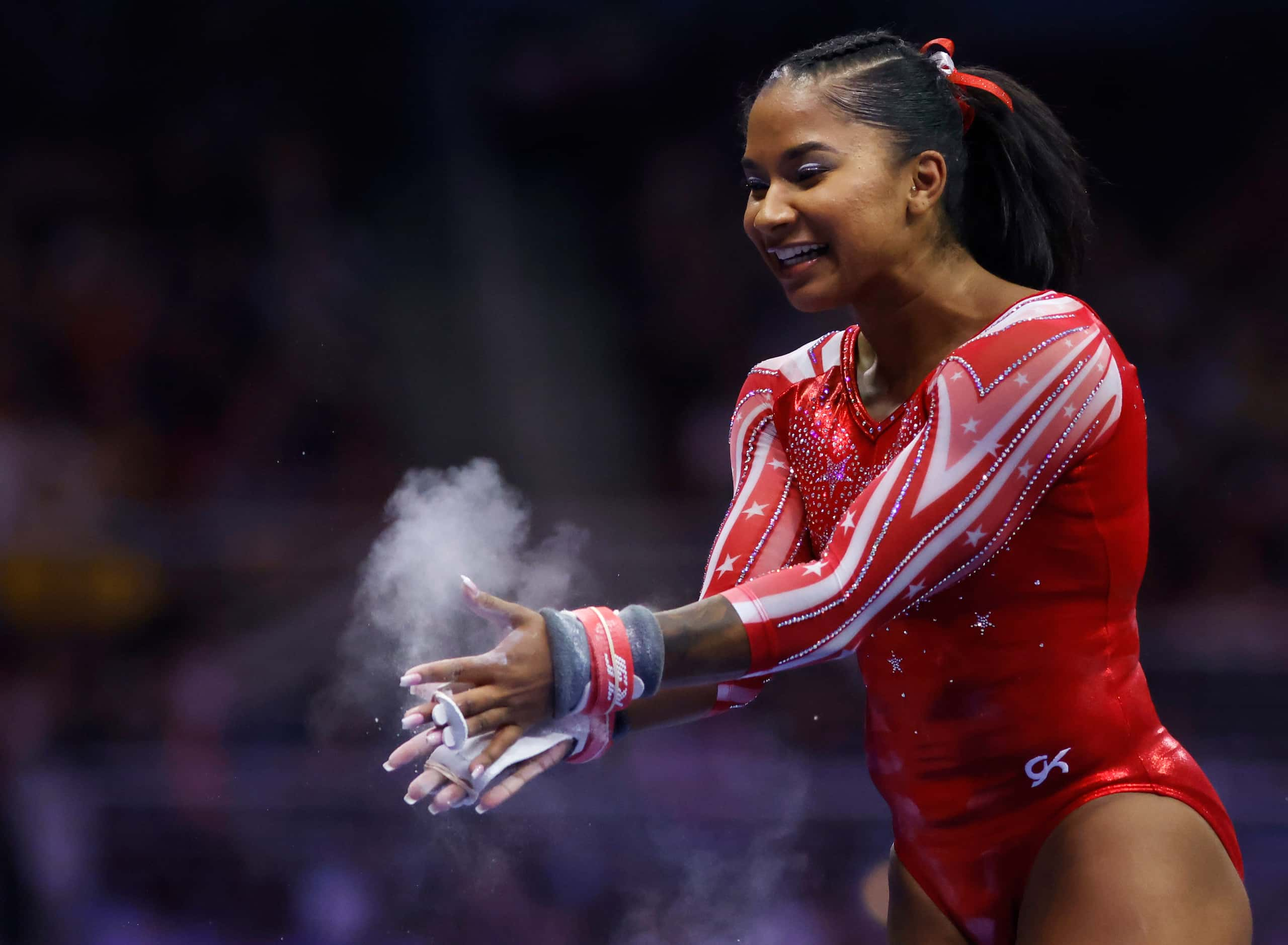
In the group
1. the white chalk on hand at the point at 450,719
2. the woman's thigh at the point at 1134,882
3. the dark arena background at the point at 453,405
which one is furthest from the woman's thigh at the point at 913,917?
the dark arena background at the point at 453,405

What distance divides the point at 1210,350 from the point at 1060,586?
7.55ft

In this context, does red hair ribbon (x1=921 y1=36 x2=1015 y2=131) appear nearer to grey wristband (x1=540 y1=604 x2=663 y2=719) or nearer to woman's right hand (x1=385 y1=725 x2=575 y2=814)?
grey wristband (x1=540 y1=604 x2=663 y2=719)

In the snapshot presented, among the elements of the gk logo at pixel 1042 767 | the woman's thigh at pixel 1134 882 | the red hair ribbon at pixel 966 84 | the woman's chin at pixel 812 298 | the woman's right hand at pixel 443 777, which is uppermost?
the red hair ribbon at pixel 966 84

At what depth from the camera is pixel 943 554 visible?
1.31m

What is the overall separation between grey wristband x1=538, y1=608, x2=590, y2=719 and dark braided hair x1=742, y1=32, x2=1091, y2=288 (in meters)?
0.75

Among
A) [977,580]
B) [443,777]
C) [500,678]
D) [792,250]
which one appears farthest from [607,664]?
[792,250]

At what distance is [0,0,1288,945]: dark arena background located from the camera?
3.02 meters

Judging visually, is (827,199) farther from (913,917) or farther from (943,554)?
(913,917)

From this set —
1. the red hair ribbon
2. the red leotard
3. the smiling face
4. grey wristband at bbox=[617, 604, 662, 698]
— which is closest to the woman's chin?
the smiling face

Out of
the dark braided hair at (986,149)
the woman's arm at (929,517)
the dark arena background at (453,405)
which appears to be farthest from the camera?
the dark arena background at (453,405)

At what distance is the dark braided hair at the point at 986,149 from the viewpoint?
1.56m

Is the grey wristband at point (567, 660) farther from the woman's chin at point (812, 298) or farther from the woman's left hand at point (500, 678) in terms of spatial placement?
the woman's chin at point (812, 298)

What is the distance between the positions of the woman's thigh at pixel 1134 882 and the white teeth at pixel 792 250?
2.40 feet

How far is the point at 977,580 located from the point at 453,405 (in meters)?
2.17
